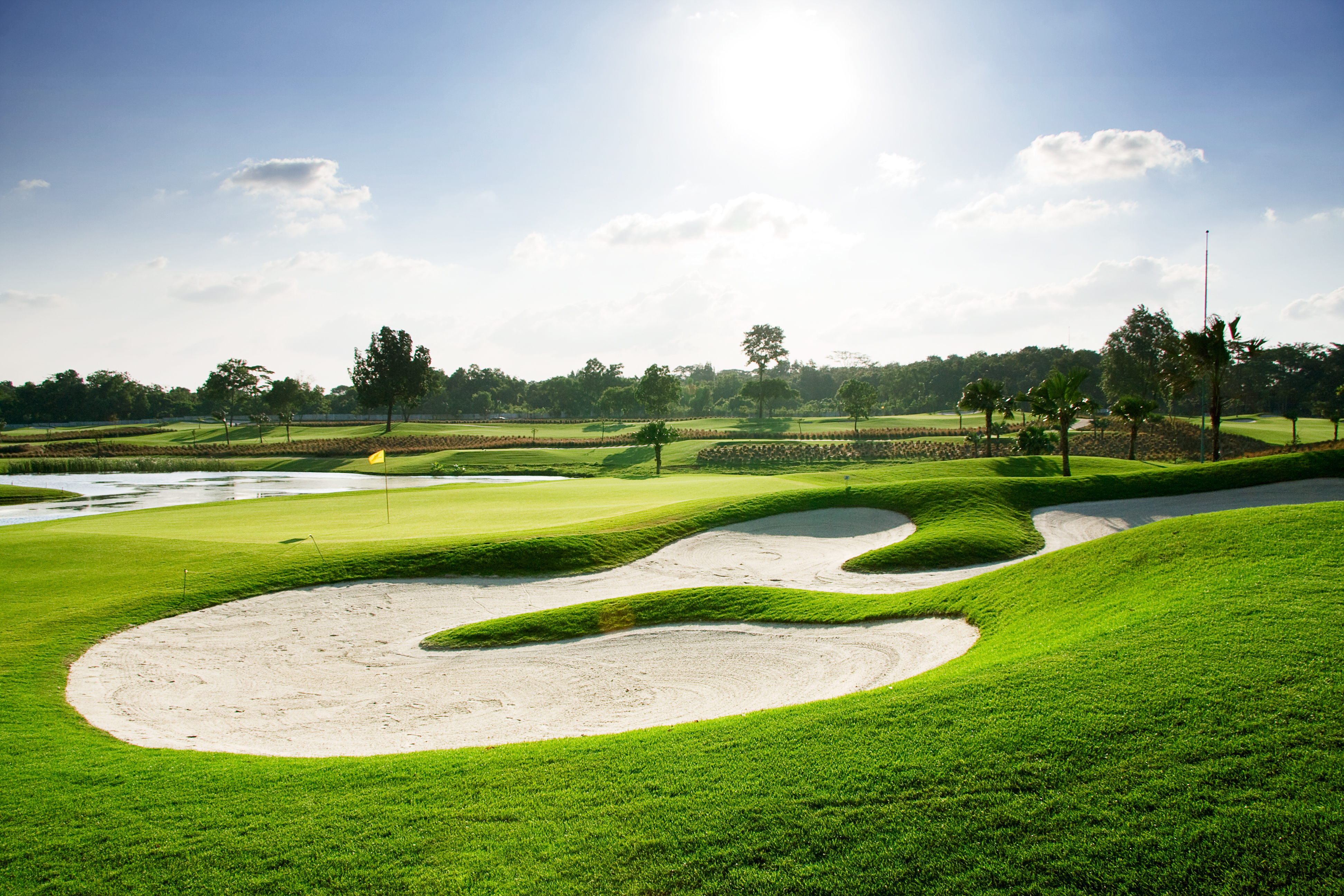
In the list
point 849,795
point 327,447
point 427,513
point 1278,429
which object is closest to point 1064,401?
point 427,513

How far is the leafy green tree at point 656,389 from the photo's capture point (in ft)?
318

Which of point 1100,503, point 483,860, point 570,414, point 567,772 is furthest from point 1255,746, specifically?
point 570,414

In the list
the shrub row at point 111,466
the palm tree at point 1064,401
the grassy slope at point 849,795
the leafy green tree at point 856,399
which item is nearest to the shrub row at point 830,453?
the leafy green tree at point 856,399

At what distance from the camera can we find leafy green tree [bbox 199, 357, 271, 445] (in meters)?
113

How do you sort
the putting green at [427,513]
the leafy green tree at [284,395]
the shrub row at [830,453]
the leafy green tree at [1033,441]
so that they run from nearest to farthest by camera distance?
the putting green at [427,513] < the leafy green tree at [1033,441] < the shrub row at [830,453] < the leafy green tree at [284,395]

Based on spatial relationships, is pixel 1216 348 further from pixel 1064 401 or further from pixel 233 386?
pixel 233 386

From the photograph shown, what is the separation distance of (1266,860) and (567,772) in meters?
5.26

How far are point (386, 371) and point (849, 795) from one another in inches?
4129

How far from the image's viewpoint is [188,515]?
90.4 ft

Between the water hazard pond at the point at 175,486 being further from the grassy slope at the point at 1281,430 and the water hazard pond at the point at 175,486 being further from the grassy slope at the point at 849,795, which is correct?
the grassy slope at the point at 1281,430

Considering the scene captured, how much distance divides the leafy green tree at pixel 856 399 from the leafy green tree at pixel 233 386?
94.7 m

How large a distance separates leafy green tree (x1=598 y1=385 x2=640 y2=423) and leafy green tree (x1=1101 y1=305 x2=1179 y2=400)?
2745 inches

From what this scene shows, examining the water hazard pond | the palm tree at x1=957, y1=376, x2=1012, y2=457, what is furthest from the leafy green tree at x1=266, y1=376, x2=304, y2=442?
the palm tree at x1=957, y1=376, x2=1012, y2=457

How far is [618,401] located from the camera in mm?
120938
